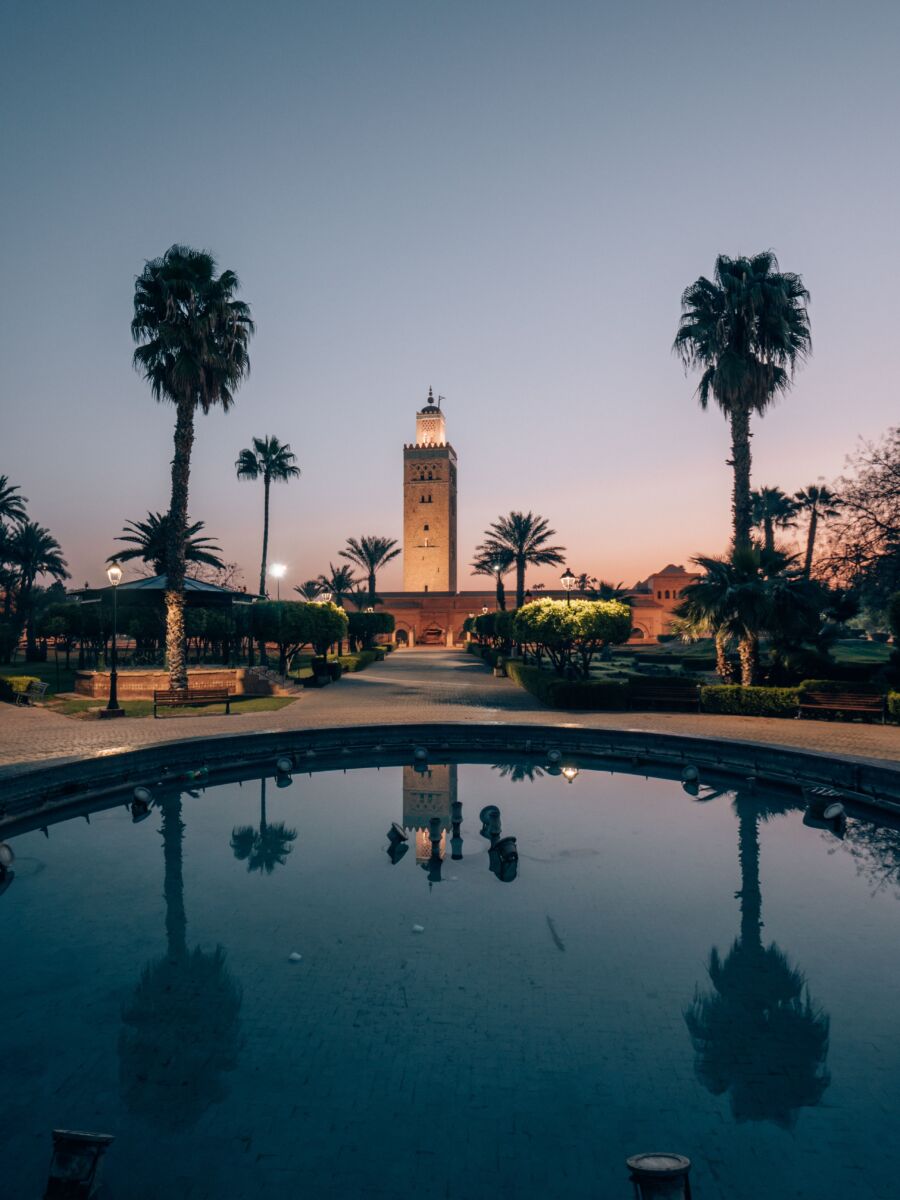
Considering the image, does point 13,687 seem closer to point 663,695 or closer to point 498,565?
point 663,695

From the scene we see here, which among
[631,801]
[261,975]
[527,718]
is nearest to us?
[261,975]

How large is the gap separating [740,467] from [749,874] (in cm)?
1770

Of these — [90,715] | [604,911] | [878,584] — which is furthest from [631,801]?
[878,584]

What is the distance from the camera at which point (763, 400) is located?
2408 centimetres

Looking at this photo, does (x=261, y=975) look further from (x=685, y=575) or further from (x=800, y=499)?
(x=685, y=575)

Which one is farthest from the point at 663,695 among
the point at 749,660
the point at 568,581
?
the point at 568,581

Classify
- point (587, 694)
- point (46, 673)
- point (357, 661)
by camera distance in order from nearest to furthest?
point (587, 694), point (46, 673), point (357, 661)

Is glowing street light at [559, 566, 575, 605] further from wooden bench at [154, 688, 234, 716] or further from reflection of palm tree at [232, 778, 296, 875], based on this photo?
reflection of palm tree at [232, 778, 296, 875]

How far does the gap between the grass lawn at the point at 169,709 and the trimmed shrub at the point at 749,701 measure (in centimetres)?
1336

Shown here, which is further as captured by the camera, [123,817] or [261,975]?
[123,817]

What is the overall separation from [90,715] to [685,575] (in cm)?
7994

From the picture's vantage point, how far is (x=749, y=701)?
2045 centimetres

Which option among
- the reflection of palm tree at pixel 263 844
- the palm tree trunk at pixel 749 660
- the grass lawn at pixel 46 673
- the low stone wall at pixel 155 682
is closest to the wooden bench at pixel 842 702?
the palm tree trunk at pixel 749 660

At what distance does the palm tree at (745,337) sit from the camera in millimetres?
23547
